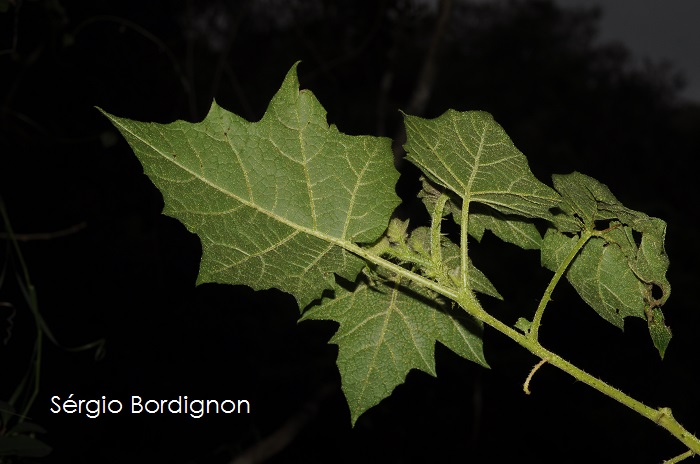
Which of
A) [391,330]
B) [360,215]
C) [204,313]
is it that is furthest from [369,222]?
[204,313]

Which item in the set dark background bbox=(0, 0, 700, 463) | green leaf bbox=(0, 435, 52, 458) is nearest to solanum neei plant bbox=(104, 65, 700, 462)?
green leaf bbox=(0, 435, 52, 458)

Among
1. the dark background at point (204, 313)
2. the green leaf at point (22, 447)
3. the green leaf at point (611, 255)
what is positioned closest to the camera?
the green leaf at point (611, 255)

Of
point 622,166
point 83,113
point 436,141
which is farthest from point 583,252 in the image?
point 622,166

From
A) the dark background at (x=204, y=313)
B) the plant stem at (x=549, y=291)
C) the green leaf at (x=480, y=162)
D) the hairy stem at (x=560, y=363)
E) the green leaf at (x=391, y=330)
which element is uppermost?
the green leaf at (x=480, y=162)

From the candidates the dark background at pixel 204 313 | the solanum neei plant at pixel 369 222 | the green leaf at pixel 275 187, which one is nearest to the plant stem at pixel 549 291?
the solanum neei plant at pixel 369 222

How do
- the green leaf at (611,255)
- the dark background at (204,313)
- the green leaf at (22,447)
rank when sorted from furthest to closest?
the dark background at (204,313), the green leaf at (22,447), the green leaf at (611,255)

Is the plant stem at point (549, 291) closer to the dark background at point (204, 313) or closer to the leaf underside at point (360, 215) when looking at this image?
the leaf underside at point (360, 215)

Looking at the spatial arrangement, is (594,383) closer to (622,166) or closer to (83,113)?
(83,113)
